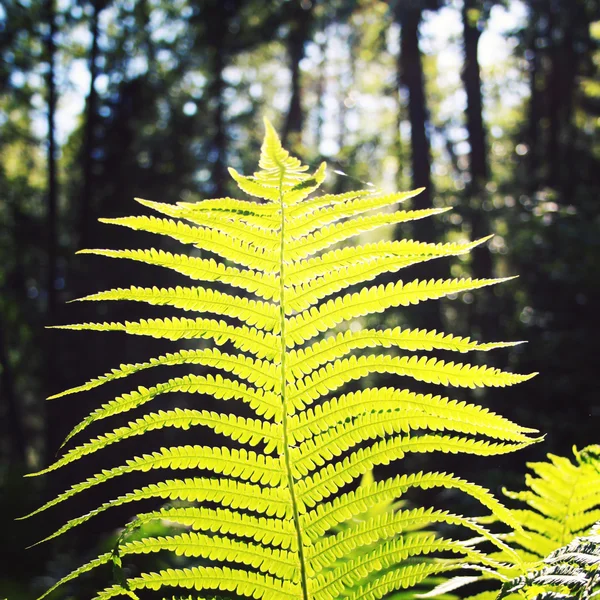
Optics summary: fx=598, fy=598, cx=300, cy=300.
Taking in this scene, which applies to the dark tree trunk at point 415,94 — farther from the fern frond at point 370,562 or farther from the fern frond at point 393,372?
the fern frond at point 370,562

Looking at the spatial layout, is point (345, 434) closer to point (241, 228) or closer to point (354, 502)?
point (354, 502)

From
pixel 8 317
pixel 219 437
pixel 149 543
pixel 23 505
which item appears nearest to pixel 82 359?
pixel 8 317

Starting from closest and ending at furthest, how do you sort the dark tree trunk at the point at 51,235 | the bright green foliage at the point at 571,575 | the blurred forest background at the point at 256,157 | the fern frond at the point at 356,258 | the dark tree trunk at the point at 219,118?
the bright green foliage at the point at 571,575
the fern frond at the point at 356,258
the blurred forest background at the point at 256,157
the dark tree trunk at the point at 51,235
the dark tree trunk at the point at 219,118

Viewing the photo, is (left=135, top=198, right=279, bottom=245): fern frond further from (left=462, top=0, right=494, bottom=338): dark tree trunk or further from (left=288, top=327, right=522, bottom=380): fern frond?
(left=462, top=0, right=494, bottom=338): dark tree trunk

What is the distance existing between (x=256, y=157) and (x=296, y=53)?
143 inches

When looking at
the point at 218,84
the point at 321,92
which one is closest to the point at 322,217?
the point at 218,84

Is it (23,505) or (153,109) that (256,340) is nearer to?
(23,505)

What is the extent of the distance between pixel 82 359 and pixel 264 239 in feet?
43.5

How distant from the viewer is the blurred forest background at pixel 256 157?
26.8ft

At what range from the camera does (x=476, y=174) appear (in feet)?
35.3

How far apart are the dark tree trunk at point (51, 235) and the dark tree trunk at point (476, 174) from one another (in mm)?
8285

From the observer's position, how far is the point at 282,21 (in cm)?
1294

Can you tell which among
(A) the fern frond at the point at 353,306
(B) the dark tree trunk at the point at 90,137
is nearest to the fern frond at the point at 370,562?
(A) the fern frond at the point at 353,306

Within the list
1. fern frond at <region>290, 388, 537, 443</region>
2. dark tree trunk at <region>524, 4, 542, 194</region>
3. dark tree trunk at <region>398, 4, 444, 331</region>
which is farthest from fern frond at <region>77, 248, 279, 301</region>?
dark tree trunk at <region>524, 4, 542, 194</region>
